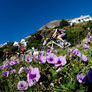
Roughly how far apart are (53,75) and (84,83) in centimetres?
35

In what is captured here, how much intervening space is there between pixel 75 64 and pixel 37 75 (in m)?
0.69

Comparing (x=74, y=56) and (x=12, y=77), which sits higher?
(x=74, y=56)

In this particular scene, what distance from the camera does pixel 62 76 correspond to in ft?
4.41

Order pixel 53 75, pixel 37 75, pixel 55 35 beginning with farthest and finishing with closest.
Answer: pixel 55 35, pixel 53 75, pixel 37 75

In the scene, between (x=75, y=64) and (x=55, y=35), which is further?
(x=55, y=35)

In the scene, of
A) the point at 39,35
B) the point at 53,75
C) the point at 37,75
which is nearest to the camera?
the point at 37,75

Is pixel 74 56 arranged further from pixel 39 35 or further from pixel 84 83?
pixel 39 35

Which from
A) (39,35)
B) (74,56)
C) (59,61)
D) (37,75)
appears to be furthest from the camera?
(39,35)

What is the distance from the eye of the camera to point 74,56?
1.79 m

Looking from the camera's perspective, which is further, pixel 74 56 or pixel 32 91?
pixel 74 56

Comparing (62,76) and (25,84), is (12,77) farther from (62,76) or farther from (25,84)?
(62,76)

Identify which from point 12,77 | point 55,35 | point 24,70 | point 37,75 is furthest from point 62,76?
point 55,35

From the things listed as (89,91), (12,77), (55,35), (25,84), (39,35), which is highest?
(39,35)

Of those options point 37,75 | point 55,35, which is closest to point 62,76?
point 37,75
